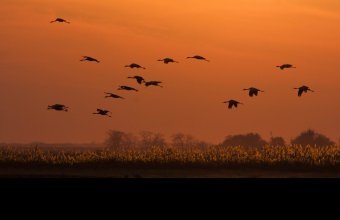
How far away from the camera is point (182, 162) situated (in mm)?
41469

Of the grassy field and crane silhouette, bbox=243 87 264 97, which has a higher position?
crane silhouette, bbox=243 87 264 97

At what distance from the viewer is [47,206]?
17.2 m

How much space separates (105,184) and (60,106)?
14394mm

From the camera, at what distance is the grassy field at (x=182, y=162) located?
38.7 metres

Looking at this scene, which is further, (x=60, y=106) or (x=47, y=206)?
(x=60, y=106)

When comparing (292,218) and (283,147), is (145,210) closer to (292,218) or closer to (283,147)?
(292,218)

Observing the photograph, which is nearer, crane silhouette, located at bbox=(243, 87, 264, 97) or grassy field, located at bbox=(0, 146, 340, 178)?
crane silhouette, located at bbox=(243, 87, 264, 97)

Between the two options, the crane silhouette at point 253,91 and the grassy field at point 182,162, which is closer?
the crane silhouette at point 253,91

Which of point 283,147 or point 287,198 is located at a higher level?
point 283,147

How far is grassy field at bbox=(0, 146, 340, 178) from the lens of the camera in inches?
1524

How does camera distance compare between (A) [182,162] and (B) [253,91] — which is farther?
(A) [182,162]

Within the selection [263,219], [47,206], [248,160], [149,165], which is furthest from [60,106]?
[263,219]

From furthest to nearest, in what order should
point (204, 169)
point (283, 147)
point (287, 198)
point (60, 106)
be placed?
point (283, 147) < point (204, 169) < point (60, 106) < point (287, 198)

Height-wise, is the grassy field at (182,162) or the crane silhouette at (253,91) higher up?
the crane silhouette at (253,91)
